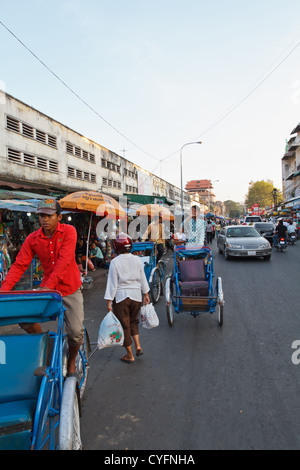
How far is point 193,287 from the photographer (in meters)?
5.36

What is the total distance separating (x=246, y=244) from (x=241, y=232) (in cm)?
139

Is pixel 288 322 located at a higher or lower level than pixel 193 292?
lower

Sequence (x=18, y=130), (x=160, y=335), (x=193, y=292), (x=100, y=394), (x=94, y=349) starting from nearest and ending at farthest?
(x=100, y=394)
(x=94, y=349)
(x=160, y=335)
(x=193, y=292)
(x=18, y=130)

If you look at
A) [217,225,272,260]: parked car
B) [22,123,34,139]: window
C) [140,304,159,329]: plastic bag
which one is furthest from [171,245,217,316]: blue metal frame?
[22,123,34,139]: window

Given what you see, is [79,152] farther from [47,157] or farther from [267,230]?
[267,230]

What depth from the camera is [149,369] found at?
12.0ft

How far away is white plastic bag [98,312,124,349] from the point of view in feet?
11.1

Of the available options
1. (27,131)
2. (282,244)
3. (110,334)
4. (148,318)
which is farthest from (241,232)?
(27,131)

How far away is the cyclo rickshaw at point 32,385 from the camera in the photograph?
171cm

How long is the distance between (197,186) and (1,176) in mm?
148408

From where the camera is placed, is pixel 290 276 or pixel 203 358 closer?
pixel 203 358

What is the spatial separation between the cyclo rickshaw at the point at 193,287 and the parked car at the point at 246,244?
6675 millimetres
